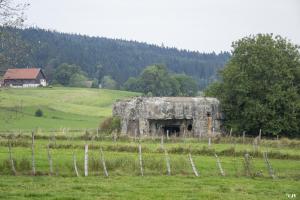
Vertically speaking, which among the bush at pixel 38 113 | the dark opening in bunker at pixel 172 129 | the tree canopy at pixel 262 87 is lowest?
the dark opening in bunker at pixel 172 129

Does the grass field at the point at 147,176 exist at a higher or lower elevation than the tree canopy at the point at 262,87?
lower

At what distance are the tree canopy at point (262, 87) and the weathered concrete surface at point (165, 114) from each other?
2445mm

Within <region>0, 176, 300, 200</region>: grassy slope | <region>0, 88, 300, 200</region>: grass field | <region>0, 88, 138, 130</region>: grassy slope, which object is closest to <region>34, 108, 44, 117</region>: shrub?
<region>0, 88, 138, 130</region>: grassy slope

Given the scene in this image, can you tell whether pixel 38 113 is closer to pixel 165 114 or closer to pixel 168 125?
pixel 168 125

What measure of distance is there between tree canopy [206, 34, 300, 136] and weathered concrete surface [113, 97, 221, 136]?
2445mm

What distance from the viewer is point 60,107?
105812 mm

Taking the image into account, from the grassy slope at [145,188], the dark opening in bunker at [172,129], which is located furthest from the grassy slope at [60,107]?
the grassy slope at [145,188]

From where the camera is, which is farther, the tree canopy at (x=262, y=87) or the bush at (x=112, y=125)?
the bush at (x=112, y=125)

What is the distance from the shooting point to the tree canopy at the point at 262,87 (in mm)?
56062

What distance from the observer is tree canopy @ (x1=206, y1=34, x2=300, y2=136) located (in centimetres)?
5606

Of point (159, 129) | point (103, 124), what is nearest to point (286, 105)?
point (159, 129)

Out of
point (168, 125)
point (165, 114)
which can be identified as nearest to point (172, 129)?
point (168, 125)

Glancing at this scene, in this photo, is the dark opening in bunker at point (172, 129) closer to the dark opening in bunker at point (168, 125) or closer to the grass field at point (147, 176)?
the dark opening in bunker at point (168, 125)

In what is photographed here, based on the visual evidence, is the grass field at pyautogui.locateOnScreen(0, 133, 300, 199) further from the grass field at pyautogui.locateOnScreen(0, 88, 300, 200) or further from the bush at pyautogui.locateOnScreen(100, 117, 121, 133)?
the bush at pyautogui.locateOnScreen(100, 117, 121, 133)
